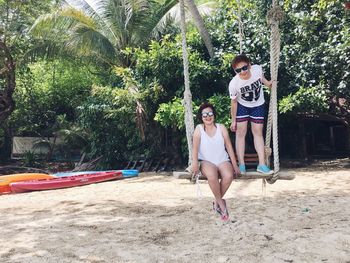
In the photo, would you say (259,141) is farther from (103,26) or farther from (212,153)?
(103,26)

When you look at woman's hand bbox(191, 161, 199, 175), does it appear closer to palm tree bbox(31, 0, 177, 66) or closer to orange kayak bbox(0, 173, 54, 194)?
orange kayak bbox(0, 173, 54, 194)

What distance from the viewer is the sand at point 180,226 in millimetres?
3285

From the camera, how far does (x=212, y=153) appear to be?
324 centimetres

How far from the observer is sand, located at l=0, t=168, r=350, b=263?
3285 millimetres

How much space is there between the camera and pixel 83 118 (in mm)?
10531

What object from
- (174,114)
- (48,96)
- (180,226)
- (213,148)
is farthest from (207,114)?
(48,96)

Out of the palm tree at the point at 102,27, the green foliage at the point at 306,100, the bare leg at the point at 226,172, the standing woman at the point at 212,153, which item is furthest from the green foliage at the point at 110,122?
the bare leg at the point at 226,172

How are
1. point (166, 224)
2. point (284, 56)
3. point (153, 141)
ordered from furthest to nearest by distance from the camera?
point (153, 141)
point (284, 56)
point (166, 224)

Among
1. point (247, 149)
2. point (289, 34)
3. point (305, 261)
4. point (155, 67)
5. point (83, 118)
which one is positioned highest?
point (289, 34)

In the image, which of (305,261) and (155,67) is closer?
(305,261)

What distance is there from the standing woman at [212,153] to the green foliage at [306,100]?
5.03m

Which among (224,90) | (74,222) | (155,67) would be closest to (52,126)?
(155,67)

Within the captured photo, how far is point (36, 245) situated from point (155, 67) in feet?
19.7

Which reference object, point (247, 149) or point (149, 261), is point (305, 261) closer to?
point (149, 261)
